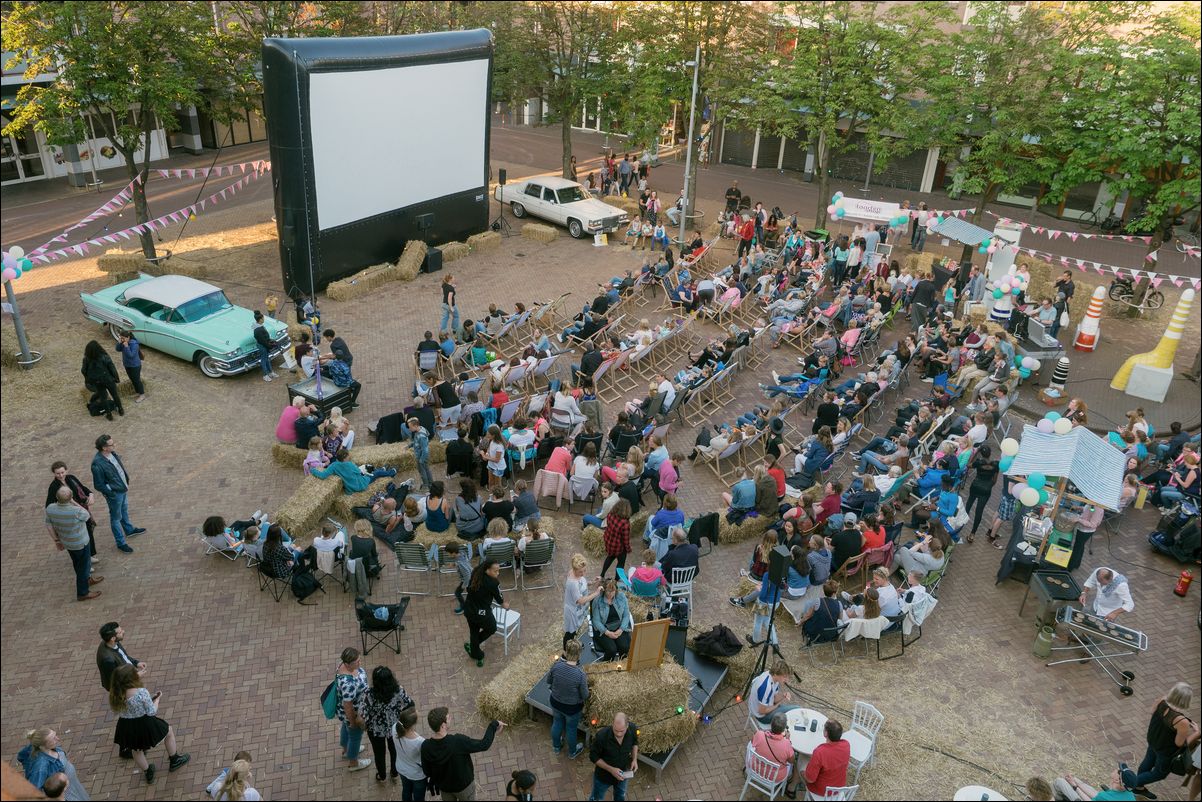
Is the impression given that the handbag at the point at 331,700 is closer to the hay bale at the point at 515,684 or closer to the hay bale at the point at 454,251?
the hay bale at the point at 515,684

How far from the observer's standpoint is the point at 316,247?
18.5 meters

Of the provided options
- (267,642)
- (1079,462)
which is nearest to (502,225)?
(267,642)

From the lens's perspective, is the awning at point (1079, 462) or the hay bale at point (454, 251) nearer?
the awning at point (1079, 462)

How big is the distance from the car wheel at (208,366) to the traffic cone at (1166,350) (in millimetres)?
17701

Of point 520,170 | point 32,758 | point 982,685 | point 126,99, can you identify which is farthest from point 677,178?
point 32,758

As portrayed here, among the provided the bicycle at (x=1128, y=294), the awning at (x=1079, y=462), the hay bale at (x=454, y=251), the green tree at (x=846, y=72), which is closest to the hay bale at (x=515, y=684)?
the awning at (x=1079, y=462)

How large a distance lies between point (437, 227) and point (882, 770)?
57.6 feet

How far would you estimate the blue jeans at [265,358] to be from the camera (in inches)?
601

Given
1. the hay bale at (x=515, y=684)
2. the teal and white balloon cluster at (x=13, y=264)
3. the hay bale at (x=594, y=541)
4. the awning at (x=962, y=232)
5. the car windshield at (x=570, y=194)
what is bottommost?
the hay bale at (x=594, y=541)

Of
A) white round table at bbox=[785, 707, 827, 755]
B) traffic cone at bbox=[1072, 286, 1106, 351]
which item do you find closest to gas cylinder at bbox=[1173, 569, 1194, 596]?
white round table at bbox=[785, 707, 827, 755]

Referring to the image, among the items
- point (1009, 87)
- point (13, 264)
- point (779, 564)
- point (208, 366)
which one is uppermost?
point (1009, 87)

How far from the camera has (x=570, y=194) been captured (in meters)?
25.5

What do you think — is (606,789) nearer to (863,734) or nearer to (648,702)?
(648,702)

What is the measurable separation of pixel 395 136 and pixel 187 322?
680 cm
